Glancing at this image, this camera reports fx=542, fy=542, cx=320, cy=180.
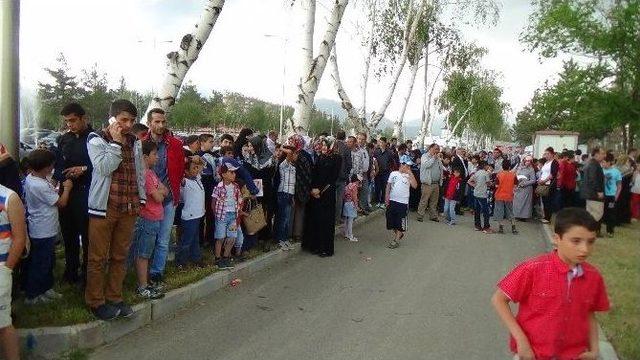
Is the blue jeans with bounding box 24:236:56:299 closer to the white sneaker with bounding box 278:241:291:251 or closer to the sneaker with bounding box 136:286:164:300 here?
the sneaker with bounding box 136:286:164:300

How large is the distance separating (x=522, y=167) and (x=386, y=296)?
32.5 feet

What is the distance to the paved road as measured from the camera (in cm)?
498

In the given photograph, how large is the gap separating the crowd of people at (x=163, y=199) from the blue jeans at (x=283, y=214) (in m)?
0.02

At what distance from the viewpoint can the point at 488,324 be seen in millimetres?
5992

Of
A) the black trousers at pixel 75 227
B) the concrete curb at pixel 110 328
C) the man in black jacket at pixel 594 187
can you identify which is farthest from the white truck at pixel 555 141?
the black trousers at pixel 75 227

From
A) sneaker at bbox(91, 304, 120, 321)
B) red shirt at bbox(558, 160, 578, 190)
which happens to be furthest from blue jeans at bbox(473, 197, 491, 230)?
sneaker at bbox(91, 304, 120, 321)

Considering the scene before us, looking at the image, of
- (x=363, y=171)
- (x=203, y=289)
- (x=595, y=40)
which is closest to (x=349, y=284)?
(x=203, y=289)

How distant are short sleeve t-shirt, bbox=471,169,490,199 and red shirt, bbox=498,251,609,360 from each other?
10.6 meters

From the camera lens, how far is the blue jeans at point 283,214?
29.9 feet

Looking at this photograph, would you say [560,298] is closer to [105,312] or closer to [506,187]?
[105,312]

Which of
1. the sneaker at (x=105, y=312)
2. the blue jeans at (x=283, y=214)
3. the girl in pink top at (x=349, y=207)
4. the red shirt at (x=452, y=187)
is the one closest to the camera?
the sneaker at (x=105, y=312)

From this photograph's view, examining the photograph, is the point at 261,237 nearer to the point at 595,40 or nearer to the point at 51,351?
the point at 51,351

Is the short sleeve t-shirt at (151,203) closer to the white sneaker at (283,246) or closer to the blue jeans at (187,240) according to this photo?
the blue jeans at (187,240)

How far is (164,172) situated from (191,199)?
29.2 inches
